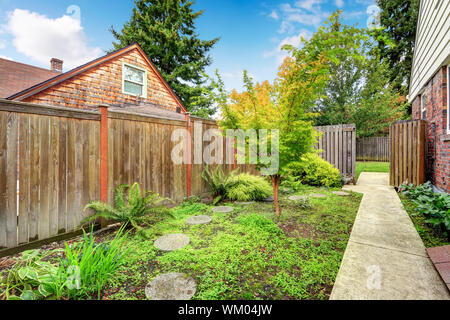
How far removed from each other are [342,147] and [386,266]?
518 centimetres

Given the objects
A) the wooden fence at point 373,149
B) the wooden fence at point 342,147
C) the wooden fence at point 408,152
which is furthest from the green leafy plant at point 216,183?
the wooden fence at point 373,149

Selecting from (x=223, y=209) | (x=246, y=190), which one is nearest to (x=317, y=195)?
(x=246, y=190)

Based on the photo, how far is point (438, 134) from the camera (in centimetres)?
392

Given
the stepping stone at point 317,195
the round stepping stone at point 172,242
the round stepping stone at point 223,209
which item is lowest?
the round stepping stone at point 172,242

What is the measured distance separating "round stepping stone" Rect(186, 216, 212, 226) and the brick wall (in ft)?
12.9

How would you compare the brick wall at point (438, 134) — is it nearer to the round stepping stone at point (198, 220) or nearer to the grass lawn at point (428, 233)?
the grass lawn at point (428, 233)

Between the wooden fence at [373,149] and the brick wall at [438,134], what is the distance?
11.4 meters

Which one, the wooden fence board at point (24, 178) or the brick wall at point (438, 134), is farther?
the brick wall at point (438, 134)

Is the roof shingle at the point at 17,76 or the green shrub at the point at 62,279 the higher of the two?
the roof shingle at the point at 17,76

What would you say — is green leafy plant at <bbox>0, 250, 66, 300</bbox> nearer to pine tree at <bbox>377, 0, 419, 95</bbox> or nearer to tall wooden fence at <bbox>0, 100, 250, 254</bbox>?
tall wooden fence at <bbox>0, 100, 250, 254</bbox>

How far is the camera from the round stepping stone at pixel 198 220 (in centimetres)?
298

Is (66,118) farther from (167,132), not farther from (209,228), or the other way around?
(209,228)

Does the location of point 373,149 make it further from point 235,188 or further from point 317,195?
point 235,188

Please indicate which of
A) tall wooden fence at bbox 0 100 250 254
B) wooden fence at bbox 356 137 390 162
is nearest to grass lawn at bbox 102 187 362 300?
tall wooden fence at bbox 0 100 250 254
